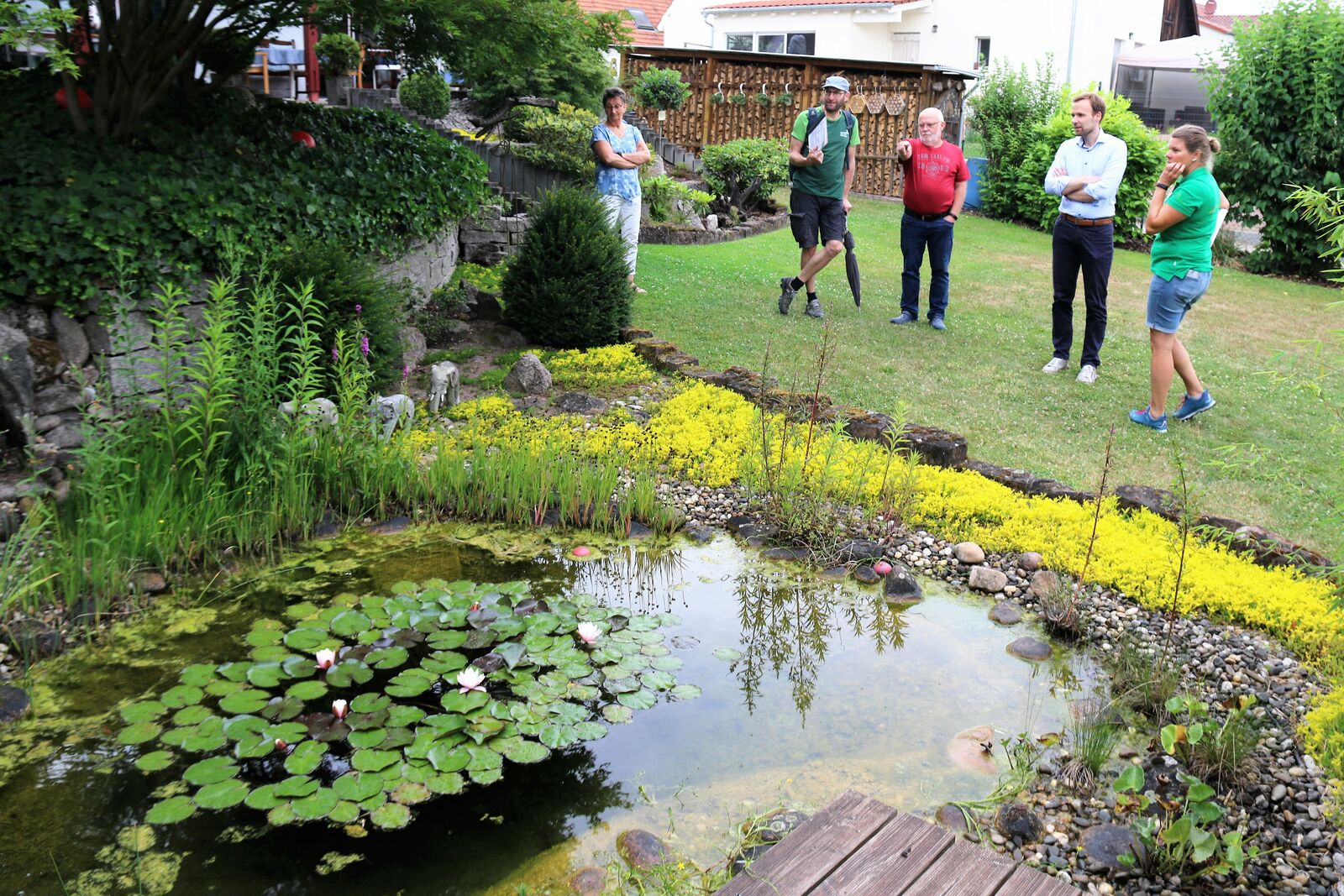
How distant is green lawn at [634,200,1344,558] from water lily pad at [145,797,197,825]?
3.92 metres

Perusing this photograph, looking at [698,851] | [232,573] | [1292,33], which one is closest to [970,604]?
[698,851]

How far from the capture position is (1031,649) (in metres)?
4.53

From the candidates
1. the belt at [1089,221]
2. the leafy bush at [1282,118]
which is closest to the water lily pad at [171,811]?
the belt at [1089,221]

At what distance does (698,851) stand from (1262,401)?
6.54m

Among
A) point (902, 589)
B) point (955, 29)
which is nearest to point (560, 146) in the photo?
point (902, 589)

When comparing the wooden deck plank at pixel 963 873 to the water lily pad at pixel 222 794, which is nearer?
the wooden deck plank at pixel 963 873

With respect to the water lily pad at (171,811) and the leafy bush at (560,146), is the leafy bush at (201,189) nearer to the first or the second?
the water lily pad at (171,811)

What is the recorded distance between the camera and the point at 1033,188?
55.1 feet

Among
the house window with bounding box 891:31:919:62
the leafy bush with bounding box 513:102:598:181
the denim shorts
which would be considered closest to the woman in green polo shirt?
the denim shorts

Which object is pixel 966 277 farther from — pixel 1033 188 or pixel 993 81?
pixel 993 81

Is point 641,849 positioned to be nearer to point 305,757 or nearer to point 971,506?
point 305,757

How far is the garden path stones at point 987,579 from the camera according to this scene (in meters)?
5.07

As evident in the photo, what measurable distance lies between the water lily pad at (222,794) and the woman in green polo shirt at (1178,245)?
19.7ft

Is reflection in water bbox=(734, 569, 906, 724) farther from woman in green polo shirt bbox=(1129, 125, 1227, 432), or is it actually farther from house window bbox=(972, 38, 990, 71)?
house window bbox=(972, 38, 990, 71)
